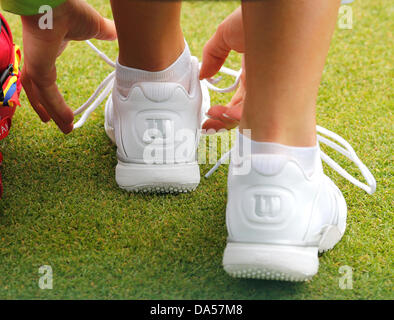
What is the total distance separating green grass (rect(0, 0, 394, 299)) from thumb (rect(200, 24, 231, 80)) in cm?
21

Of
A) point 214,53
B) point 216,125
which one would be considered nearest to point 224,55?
point 214,53

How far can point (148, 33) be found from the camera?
0.95 meters

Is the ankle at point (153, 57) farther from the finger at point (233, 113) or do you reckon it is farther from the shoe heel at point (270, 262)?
the shoe heel at point (270, 262)

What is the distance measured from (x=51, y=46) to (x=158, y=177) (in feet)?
1.03

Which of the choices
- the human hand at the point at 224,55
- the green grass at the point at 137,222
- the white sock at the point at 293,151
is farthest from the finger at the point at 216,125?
the white sock at the point at 293,151

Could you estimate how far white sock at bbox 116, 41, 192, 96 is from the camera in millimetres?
1002

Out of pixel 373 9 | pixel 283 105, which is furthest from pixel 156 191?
pixel 373 9

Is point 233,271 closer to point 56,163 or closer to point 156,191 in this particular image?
point 156,191

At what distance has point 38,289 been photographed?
0.81 meters

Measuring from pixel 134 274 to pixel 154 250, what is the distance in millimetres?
66

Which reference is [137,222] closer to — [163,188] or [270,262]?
[163,188]

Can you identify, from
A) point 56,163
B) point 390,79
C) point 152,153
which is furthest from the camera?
point 390,79

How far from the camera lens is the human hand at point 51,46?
959mm

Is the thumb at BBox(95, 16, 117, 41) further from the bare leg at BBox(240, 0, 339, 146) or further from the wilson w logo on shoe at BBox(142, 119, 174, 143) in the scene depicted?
the bare leg at BBox(240, 0, 339, 146)
